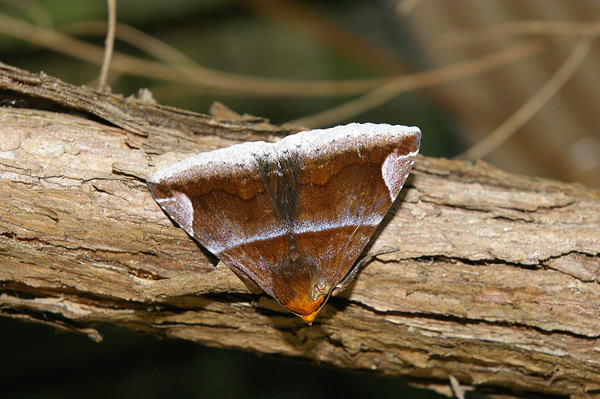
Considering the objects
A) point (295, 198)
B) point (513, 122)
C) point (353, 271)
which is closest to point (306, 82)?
point (513, 122)

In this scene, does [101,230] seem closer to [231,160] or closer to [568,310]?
[231,160]

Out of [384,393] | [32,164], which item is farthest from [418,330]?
[384,393]

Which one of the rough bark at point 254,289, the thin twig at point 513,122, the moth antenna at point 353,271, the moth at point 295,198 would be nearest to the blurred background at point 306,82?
the thin twig at point 513,122

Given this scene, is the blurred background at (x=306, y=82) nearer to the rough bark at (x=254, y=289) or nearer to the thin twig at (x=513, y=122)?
the thin twig at (x=513, y=122)

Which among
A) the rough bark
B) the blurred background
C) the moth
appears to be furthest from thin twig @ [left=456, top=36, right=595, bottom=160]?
the moth

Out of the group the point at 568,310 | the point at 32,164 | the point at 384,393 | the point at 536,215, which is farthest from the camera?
the point at 384,393

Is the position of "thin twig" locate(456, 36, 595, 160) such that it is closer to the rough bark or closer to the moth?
the rough bark
